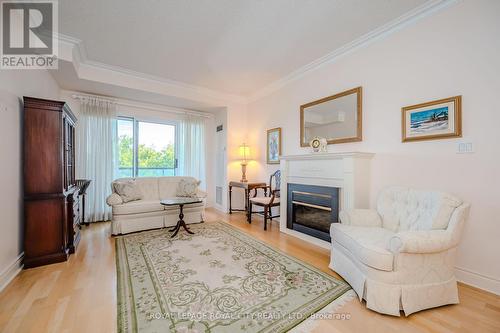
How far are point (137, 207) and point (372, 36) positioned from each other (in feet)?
14.0

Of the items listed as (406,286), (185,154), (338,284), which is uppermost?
(185,154)

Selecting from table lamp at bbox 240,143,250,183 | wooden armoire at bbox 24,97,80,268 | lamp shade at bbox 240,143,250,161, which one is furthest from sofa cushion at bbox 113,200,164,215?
lamp shade at bbox 240,143,250,161

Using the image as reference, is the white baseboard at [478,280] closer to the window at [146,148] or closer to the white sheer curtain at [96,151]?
the window at [146,148]

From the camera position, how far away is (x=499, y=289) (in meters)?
1.90

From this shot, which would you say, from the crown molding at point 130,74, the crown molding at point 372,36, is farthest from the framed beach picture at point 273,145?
the crown molding at point 130,74

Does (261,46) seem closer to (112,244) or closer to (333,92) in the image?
(333,92)

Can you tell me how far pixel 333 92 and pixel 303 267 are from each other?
2564mm

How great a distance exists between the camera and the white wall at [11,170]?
82.7 inches

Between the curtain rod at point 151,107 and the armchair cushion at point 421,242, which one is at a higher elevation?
the curtain rod at point 151,107

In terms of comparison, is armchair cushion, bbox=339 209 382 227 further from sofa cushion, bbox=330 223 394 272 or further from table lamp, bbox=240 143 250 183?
table lamp, bbox=240 143 250 183

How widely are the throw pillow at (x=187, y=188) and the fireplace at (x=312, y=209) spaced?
1.85m

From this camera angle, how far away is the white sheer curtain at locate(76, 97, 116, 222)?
13.8 feet

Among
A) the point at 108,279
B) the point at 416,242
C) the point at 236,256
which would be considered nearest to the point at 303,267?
the point at 236,256

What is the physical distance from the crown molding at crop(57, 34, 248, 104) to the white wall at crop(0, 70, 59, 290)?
0.69 m
